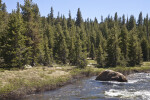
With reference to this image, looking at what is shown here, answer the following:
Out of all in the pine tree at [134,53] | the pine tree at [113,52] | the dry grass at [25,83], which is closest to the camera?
the dry grass at [25,83]

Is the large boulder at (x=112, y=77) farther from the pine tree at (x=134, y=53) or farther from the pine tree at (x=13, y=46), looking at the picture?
the pine tree at (x=134, y=53)

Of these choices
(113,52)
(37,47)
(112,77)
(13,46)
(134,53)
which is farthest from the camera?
(134,53)

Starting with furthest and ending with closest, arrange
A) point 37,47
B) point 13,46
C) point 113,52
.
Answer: point 113,52, point 37,47, point 13,46

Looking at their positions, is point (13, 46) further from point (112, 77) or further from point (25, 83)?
point (112, 77)

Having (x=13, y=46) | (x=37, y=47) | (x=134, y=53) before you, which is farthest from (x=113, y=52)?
(x=13, y=46)

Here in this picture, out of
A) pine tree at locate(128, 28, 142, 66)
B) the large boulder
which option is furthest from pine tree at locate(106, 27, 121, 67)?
the large boulder

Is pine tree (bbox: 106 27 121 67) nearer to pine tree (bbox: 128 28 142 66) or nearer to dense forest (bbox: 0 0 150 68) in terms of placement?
dense forest (bbox: 0 0 150 68)

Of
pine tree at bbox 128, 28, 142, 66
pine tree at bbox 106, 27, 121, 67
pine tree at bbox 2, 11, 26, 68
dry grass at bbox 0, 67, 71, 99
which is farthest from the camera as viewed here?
pine tree at bbox 128, 28, 142, 66

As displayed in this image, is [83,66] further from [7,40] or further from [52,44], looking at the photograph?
[52,44]

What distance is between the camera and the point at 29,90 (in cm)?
2145

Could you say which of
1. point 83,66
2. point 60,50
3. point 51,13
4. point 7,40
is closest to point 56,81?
point 7,40

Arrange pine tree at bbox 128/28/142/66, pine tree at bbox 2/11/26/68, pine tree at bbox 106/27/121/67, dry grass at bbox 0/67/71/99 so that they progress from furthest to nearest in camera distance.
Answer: pine tree at bbox 128/28/142/66, pine tree at bbox 106/27/121/67, pine tree at bbox 2/11/26/68, dry grass at bbox 0/67/71/99

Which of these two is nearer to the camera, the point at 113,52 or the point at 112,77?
the point at 112,77

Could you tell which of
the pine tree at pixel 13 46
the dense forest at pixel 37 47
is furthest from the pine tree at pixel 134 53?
the pine tree at pixel 13 46
